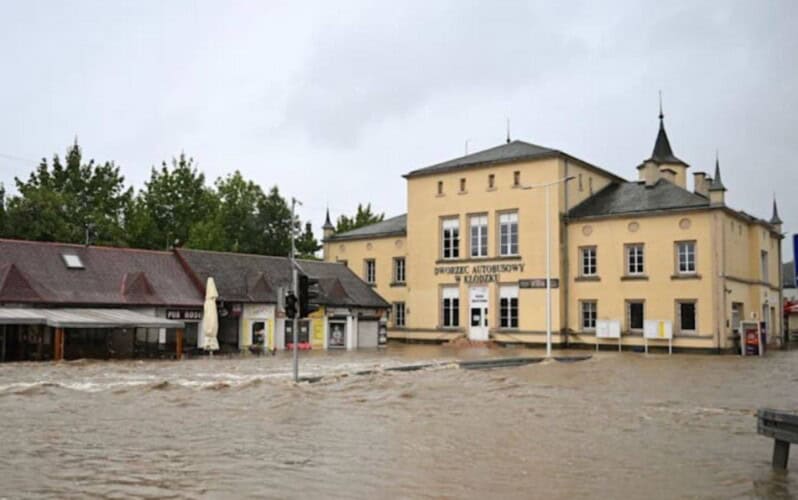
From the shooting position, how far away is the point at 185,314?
40312 mm

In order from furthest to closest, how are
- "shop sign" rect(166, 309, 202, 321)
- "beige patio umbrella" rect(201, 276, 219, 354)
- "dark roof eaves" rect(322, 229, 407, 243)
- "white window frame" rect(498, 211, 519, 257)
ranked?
"dark roof eaves" rect(322, 229, 407, 243) → "white window frame" rect(498, 211, 519, 257) → "shop sign" rect(166, 309, 202, 321) → "beige patio umbrella" rect(201, 276, 219, 354)

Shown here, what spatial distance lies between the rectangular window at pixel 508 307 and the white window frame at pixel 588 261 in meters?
4.04

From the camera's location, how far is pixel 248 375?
26547 millimetres

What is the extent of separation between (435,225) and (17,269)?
25393mm

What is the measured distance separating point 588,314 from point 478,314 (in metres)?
6.77

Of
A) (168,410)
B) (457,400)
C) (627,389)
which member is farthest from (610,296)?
(168,410)

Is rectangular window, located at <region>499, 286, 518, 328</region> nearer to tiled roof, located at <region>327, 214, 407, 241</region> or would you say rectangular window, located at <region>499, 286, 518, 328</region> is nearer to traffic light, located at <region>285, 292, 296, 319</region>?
tiled roof, located at <region>327, 214, 407, 241</region>

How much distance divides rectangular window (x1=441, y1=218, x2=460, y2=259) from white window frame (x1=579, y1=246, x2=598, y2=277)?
26.0 ft

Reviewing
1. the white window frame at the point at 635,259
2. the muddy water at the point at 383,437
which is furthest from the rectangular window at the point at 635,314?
the muddy water at the point at 383,437

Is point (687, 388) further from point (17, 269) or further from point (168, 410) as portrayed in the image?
point (17, 269)

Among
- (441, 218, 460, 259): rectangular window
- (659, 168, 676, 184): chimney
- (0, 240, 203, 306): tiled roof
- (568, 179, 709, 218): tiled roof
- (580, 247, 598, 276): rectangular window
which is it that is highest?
(659, 168, 676, 184): chimney

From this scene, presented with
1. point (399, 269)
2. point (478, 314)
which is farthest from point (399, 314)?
point (478, 314)

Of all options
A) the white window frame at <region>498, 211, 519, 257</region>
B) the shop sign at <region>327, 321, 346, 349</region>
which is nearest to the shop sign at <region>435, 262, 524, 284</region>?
the white window frame at <region>498, 211, 519, 257</region>

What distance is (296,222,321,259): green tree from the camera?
71.3 m
